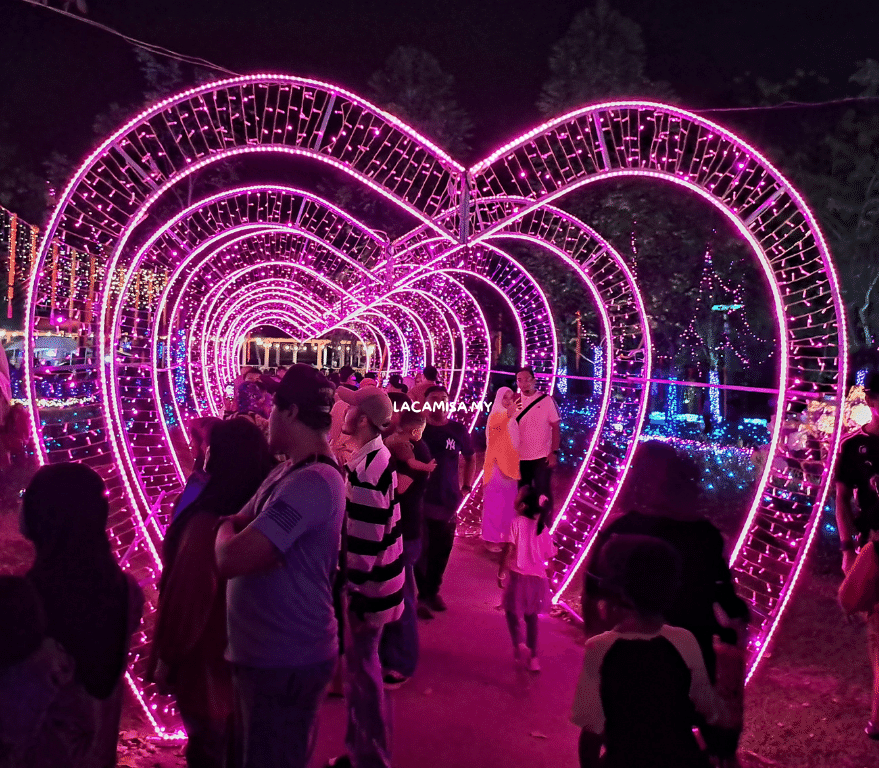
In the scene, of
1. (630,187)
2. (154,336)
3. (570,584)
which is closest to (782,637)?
(570,584)

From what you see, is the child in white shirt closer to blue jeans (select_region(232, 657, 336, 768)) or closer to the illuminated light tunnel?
the illuminated light tunnel

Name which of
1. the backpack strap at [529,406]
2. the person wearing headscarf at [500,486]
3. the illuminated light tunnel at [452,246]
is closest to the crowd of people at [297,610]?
the illuminated light tunnel at [452,246]

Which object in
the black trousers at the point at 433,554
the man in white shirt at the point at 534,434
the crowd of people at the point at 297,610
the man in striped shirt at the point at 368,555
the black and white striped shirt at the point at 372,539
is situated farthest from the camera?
the man in white shirt at the point at 534,434

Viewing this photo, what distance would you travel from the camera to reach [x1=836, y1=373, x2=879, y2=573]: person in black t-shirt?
15.5 feet

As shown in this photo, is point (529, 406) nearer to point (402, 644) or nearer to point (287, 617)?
point (402, 644)

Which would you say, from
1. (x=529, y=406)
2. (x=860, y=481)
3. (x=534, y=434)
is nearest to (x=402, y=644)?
(x=860, y=481)

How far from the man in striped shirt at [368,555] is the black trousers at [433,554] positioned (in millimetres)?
2880

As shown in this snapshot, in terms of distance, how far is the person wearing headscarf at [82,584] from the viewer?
2.48 m

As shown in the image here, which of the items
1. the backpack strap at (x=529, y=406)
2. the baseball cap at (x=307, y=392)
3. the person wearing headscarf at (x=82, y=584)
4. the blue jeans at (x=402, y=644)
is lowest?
the blue jeans at (x=402, y=644)

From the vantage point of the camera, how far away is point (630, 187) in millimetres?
25172

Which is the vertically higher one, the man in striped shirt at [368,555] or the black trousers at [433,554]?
the man in striped shirt at [368,555]

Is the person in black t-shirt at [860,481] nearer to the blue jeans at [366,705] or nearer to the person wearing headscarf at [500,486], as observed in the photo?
the blue jeans at [366,705]

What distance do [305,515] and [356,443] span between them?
4.83 feet

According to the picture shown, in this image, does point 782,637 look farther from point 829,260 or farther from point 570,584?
point 829,260
